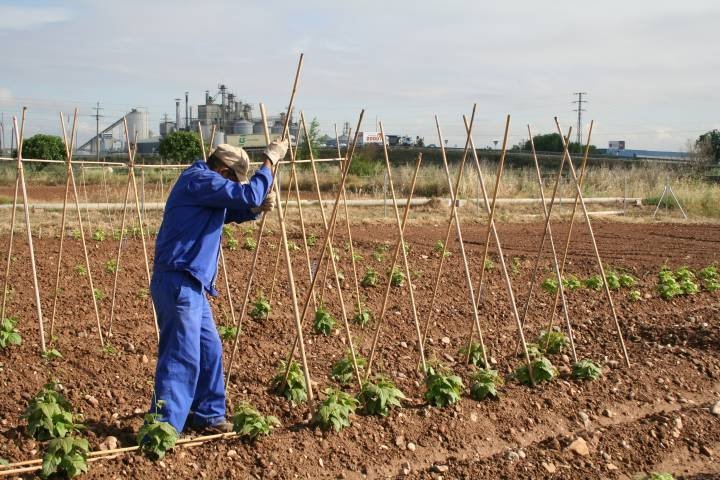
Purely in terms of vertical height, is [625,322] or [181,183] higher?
[181,183]

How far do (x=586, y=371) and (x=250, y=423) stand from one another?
261cm

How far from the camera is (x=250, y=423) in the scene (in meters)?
4.07

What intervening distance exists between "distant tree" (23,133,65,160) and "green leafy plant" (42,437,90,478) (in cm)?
2615

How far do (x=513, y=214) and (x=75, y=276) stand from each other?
42.8 feet

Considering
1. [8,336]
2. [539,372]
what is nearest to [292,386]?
[539,372]

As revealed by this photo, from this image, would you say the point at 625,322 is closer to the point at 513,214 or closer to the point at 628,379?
the point at 628,379

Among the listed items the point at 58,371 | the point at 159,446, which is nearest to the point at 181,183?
the point at 159,446

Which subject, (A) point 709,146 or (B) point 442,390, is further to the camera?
(A) point 709,146

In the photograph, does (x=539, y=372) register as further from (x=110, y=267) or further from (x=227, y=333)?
(x=110, y=267)

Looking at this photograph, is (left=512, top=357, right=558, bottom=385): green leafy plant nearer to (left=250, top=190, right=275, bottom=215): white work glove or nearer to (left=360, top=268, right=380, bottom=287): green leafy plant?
(left=250, top=190, right=275, bottom=215): white work glove

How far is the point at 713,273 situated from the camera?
9.73m

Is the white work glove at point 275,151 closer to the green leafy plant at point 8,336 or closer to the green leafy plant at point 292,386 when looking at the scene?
the green leafy plant at point 292,386

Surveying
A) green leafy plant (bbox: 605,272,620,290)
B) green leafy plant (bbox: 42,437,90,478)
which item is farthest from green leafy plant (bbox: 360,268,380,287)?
green leafy plant (bbox: 42,437,90,478)

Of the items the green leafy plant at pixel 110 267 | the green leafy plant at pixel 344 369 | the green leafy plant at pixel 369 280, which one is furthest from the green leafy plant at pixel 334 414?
the green leafy plant at pixel 110 267
